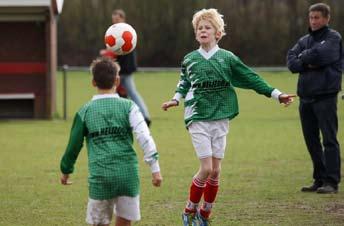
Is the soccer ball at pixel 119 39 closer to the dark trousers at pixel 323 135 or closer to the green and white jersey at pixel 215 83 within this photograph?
the green and white jersey at pixel 215 83

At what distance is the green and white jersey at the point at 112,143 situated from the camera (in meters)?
6.48

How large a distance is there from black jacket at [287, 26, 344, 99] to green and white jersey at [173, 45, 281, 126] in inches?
73.9

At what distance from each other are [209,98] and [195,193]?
0.86 meters

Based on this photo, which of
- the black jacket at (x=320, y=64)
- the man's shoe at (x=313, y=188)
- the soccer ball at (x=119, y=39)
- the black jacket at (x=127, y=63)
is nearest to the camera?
the soccer ball at (x=119, y=39)

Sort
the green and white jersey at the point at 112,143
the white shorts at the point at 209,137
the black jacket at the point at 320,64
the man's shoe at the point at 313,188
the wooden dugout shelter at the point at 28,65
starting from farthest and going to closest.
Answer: the wooden dugout shelter at the point at 28,65 < the man's shoe at the point at 313,188 < the black jacket at the point at 320,64 < the white shorts at the point at 209,137 < the green and white jersey at the point at 112,143

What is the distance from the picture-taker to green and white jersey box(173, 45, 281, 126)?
8.30 metres

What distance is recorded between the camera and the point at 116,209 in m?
6.62

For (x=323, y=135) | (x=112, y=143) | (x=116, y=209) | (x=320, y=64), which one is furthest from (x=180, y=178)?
(x=112, y=143)

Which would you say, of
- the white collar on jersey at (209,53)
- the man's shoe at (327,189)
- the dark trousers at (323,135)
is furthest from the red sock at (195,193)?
the dark trousers at (323,135)

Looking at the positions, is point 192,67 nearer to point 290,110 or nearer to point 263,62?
point 290,110

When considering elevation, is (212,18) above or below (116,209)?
above

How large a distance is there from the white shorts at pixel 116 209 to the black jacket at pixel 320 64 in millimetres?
4111

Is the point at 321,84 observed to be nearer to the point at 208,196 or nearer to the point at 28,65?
the point at 208,196

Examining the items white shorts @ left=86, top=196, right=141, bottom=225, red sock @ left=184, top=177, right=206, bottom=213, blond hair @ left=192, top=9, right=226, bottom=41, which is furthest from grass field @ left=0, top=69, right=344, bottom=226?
white shorts @ left=86, top=196, right=141, bottom=225
